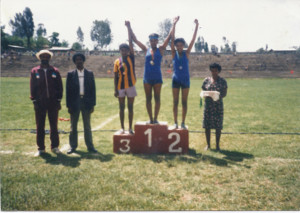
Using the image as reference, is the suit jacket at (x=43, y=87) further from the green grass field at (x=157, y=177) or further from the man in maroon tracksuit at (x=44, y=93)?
the green grass field at (x=157, y=177)

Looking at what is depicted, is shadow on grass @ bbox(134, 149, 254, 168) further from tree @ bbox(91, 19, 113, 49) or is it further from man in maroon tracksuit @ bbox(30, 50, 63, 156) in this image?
tree @ bbox(91, 19, 113, 49)

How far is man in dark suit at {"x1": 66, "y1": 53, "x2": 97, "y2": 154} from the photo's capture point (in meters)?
5.25

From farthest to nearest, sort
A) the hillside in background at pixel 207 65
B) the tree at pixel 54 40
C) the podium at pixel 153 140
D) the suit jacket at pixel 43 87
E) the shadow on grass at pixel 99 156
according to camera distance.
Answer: the tree at pixel 54 40, the hillside in background at pixel 207 65, the podium at pixel 153 140, the suit jacket at pixel 43 87, the shadow on grass at pixel 99 156

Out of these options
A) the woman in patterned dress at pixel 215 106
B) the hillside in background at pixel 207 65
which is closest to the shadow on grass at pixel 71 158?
the woman in patterned dress at pixel 215 106

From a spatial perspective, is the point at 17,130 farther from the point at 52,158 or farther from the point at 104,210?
the point at 104,210

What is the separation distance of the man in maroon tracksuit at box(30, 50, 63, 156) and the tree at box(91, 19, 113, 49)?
3472 inches

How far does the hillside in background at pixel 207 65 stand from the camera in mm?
43750

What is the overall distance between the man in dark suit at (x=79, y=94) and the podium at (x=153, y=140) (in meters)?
0.72

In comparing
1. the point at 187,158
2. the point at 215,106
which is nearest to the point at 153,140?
the point at 187,158

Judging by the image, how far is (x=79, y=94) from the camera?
528 centimetres

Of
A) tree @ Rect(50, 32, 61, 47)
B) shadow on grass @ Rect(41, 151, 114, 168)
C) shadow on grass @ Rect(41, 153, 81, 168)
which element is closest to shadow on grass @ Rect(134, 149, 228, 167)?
shadow on grass @ Rect(41, 151, 114, 168)

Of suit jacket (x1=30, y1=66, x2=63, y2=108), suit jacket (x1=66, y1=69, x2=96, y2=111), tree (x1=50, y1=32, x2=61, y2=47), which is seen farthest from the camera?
tree (x1=50, y1=32, x2=61, y2=47)

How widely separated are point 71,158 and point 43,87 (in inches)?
65.7

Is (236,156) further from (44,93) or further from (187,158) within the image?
(44,93)
